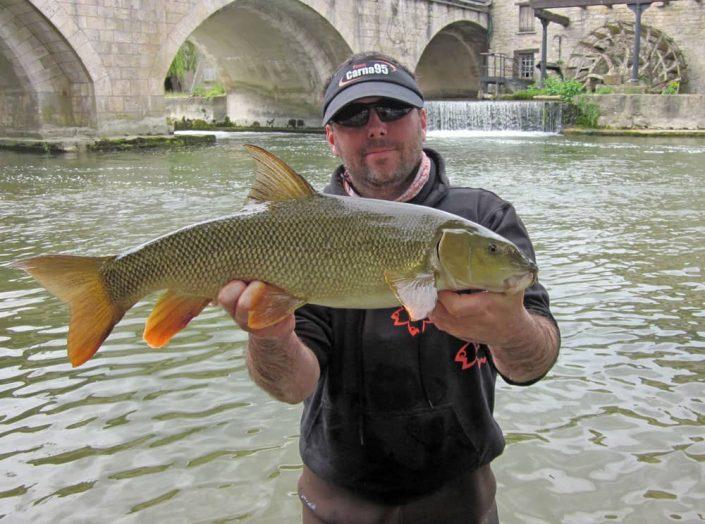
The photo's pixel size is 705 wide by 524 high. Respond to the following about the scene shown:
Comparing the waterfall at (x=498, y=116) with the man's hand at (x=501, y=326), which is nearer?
the man's hand at (x=501, y=326)

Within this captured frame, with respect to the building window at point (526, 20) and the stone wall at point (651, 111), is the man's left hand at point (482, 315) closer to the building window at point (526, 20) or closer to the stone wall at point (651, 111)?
the stone wall at point (651, 111)

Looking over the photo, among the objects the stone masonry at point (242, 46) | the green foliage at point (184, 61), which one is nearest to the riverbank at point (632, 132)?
the stone masonry at point (242, 46)

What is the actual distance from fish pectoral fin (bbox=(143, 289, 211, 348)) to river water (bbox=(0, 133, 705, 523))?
1.32 meters

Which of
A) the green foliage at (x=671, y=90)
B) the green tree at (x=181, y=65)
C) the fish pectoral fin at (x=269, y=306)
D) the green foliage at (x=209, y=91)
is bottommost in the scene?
the fish pectoral fin at (x=269, y=306)

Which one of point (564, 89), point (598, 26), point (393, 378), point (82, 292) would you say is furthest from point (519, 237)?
point (598, 26)

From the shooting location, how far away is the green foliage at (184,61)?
4378 centimetres

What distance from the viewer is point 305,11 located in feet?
82.8

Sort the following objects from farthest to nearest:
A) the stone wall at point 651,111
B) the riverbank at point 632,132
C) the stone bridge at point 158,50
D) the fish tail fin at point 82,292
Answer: the stone wall at point 651,111, the riverbank at point 632,132, the stone bridge at point 158,50, the fish tail fin at point 82,292

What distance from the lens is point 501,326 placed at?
1.87 m

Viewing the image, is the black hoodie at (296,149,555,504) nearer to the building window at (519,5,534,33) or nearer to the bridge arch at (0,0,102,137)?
the bridge arch at (0,0,102,137)

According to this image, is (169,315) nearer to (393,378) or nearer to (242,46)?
(393,378)

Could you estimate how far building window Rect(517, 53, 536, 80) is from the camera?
38372mm

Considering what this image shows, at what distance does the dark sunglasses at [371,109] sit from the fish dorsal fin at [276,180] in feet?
1.27

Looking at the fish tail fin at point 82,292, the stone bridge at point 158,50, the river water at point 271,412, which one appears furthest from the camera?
the stone bridge at point 158,50
